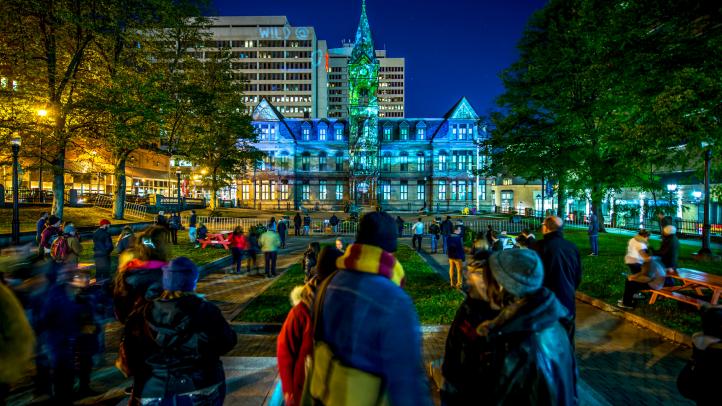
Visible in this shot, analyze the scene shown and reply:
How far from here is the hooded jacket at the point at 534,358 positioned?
220cm

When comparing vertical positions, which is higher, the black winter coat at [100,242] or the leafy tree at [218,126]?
the leafy tree at [218,126]

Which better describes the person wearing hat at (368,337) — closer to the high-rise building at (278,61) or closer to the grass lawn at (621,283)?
the grass lawn at (621,283)

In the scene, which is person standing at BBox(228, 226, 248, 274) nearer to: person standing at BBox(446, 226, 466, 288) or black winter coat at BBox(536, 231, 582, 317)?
person standing at BBox(446, 226, 466, 288)

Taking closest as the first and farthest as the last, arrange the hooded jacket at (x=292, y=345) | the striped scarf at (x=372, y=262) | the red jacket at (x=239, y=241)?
the striped scarf at (x=372, y=262)
the hooded jacket at (x=292, y=345)
the red jacket at (x=239, y=241)

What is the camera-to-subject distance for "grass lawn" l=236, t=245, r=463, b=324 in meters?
7.85

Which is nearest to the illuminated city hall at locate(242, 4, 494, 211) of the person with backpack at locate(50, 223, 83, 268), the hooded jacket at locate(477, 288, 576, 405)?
the person with backpack at locate(50, 223, 83, 268)

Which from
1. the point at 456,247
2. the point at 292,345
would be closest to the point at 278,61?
the point at 456,247

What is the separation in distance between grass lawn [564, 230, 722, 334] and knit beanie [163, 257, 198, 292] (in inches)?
329

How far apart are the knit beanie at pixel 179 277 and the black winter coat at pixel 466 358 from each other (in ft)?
7.01

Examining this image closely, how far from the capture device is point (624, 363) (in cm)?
573

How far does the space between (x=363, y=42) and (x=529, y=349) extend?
50.0 meters

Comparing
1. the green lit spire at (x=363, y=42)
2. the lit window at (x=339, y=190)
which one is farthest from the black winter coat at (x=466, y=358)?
the lit window at (x=339, y=190)

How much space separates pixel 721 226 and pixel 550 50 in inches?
666

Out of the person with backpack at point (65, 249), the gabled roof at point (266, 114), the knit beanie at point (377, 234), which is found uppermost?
the gabled roof at point (266, 114)
